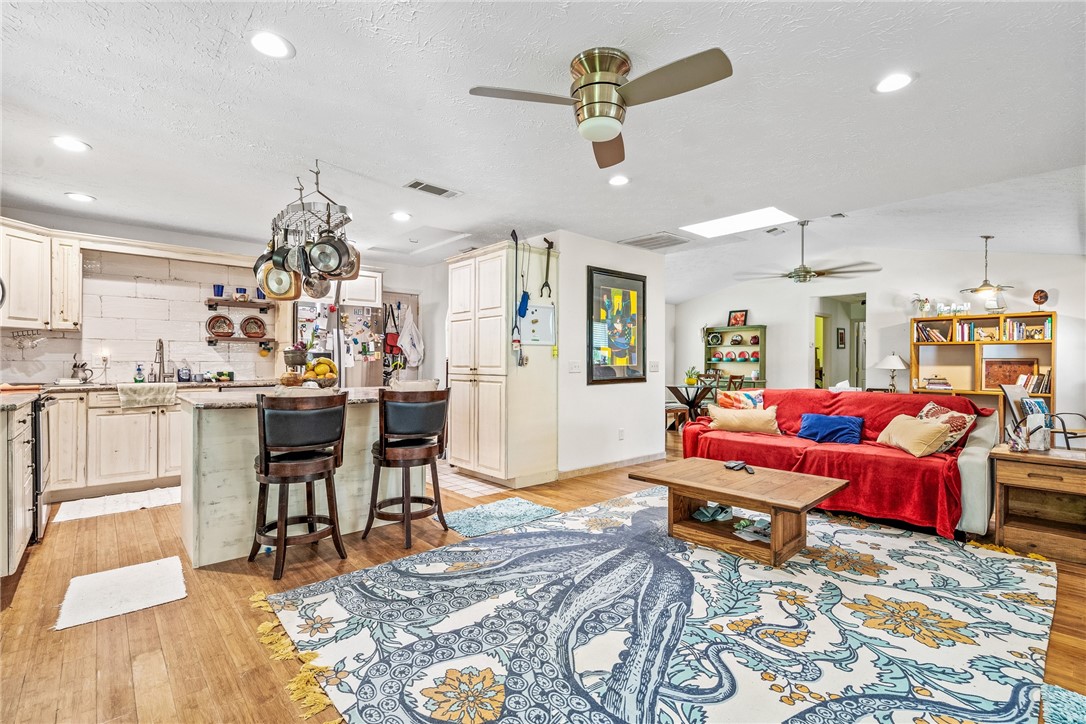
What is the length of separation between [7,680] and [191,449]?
1.27m

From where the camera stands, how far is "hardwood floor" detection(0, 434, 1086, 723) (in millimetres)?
1701

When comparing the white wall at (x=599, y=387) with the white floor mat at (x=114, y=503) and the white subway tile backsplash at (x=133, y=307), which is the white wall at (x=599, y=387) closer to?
the white floor mat at (x=114, y=503)

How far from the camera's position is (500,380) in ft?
15.6

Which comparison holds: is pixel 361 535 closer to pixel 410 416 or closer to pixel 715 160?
pixel 410 416

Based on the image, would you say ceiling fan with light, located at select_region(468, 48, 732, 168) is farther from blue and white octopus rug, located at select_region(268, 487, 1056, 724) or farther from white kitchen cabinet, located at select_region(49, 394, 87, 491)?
white kitchen cabinet, located at select_region(49, 394, 87, 491)

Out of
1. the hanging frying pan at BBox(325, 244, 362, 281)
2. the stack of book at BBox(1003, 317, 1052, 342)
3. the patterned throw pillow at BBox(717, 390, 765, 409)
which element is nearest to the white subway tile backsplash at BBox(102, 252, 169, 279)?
the hanging frying pan at BBox(325, 244, 362, 281)

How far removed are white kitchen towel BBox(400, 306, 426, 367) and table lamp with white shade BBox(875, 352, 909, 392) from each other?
21.5 ft

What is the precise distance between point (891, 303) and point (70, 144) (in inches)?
364

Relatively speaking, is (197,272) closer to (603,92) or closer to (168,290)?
(168,290)

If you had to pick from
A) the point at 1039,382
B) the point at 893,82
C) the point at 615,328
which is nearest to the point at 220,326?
the point at 615,328

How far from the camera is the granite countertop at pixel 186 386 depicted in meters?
4.12

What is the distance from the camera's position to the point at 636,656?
1.97m

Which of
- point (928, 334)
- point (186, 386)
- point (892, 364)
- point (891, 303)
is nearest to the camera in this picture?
point (186, 386)

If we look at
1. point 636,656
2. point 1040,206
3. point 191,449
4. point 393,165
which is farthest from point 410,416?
point 1040,206
